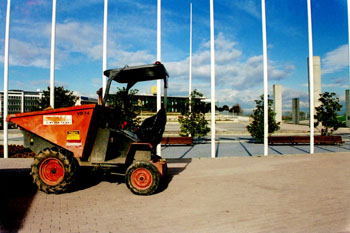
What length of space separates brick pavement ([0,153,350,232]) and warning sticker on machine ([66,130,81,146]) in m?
1.19

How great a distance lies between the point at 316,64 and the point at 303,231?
3196cm

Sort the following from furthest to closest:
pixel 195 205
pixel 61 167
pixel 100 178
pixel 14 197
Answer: pixel 100 178 → pixel 61 167 → pixel 14 197 → pixel 195 205

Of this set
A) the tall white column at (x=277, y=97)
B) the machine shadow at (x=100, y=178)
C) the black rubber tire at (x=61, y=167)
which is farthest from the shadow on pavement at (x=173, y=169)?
the tall white column at (x=277, y=97)

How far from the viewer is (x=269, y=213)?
4332 millimetres

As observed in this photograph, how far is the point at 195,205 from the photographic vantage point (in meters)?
4.75

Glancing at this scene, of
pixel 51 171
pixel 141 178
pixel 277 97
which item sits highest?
pixel 277 97

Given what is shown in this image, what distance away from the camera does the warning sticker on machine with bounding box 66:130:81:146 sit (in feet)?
17.6

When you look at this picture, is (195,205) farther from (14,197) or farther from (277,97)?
(277,97)

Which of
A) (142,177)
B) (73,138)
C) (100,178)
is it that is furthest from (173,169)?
(73,138)

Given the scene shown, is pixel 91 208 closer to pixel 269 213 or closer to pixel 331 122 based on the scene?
pixel 269 213

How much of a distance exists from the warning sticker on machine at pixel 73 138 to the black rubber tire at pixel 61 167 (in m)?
0.30

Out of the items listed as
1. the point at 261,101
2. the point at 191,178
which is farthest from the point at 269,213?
the point at 261,101

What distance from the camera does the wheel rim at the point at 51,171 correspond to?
5.35 metres

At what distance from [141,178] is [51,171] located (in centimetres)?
209
